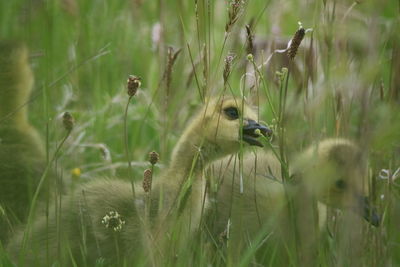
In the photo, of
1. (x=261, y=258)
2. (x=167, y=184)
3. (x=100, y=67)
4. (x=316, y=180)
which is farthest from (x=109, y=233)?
(x=100, y=67)

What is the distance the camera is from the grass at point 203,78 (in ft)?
6.30

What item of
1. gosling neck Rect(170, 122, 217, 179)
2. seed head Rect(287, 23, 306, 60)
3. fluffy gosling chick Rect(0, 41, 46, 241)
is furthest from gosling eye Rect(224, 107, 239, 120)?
seed head Rect(287, 23, 306, 60)

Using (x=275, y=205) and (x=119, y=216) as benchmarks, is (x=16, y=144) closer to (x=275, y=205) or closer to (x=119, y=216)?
(x=119, y=216)

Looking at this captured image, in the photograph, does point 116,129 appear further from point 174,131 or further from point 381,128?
point 381,128

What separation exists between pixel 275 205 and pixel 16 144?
911 mm

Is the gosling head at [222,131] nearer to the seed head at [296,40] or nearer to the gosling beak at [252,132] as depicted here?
the gosling beak at [252,132]

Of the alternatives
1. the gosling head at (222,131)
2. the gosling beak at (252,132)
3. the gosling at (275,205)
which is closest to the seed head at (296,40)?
the gosling at (275,205)

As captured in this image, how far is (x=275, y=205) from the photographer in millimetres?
2545

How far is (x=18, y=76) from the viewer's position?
3051 mm

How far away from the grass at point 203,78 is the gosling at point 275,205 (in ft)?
0.21

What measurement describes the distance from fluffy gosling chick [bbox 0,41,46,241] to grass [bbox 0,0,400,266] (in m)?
0.08

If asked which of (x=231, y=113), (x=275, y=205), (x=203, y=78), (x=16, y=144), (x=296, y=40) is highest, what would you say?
(x=296, y=40)

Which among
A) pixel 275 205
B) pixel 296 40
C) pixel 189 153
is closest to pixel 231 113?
pixel 189 153

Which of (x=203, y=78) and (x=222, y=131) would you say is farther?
(x=222, y=131)
